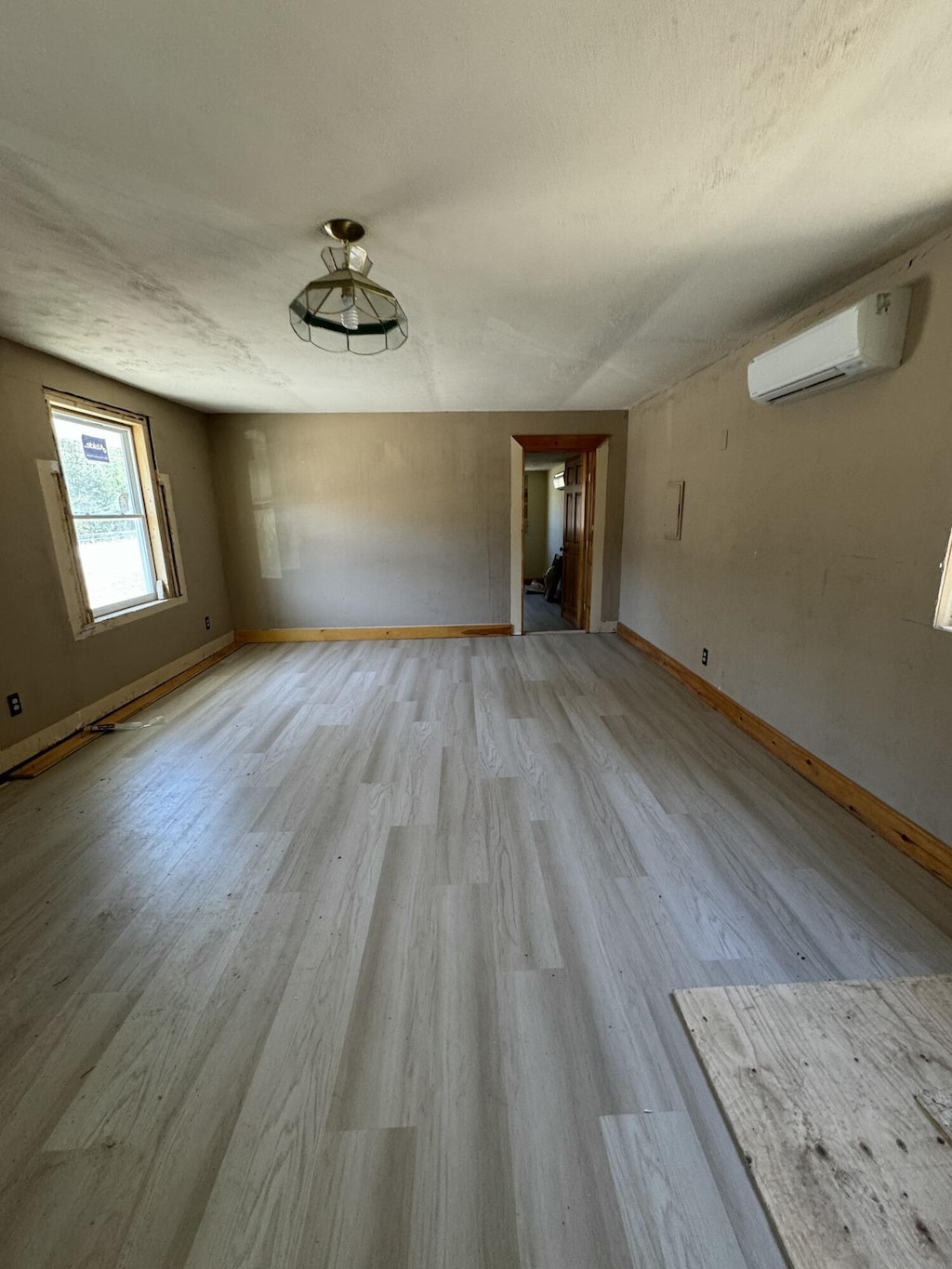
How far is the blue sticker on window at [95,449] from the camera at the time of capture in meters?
3.24

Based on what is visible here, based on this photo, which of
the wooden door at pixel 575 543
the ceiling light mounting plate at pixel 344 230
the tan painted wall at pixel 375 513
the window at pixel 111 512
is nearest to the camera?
the ceiling light mounting plate at pixel 344 230

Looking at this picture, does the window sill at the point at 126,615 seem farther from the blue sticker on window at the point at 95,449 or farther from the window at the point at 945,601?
the window at the point at 945,601

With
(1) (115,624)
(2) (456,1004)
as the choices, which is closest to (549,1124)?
(2) (456,1004)

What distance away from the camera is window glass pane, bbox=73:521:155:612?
320cm

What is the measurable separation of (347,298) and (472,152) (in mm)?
635

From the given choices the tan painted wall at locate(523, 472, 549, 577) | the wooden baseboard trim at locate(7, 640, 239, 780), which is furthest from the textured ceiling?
the tan painted wall at locate(523, 472, 549, 577)

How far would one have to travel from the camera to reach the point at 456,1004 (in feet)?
4.26

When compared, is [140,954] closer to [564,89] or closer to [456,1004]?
[456,1004]

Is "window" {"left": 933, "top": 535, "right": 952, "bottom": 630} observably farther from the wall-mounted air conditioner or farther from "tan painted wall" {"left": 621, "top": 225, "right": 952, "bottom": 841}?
the wall-mounted air conditioner

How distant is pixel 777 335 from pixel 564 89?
Answer: 6.77 feet

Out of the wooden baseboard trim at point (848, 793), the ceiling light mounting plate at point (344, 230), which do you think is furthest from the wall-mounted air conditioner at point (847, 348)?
the ceiling light mounting plate at point (344, 230)

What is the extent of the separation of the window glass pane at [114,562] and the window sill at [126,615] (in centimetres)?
9

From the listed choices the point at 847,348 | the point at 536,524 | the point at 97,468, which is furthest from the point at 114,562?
the point at 536,524

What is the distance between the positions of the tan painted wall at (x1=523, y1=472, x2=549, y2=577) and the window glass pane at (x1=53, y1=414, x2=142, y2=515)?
5781 mm
